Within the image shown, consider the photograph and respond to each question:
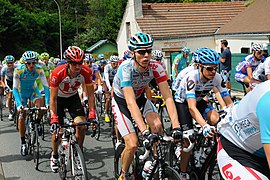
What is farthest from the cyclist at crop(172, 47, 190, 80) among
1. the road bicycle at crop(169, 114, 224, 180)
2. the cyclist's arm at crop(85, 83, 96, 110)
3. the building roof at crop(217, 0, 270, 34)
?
the building roof at crop(217, 0, 270, 34)

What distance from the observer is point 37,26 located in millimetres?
52156

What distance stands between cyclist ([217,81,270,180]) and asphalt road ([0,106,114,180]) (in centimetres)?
337

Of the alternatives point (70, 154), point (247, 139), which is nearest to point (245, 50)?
point (70, 154)

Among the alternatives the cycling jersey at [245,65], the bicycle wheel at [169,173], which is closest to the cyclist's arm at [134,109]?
the bicycle wheel at [169,173]

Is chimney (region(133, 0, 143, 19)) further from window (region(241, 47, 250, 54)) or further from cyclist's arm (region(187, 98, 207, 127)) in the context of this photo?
cyclist's arm (region(187, 98, 207, 127))

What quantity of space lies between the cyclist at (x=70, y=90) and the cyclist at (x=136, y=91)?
0.81 metres

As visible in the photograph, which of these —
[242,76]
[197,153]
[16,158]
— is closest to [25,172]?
[16,158]

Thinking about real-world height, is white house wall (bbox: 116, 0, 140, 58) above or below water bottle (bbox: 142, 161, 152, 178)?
above

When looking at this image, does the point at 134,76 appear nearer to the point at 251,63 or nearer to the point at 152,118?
the point at 152,118

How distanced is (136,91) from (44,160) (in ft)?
10.3

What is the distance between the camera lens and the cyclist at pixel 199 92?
14.4 ft

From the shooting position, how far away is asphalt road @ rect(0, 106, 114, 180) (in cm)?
601

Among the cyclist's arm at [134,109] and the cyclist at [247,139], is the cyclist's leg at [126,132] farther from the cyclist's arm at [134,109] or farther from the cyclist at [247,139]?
the cyclist at [247,139]

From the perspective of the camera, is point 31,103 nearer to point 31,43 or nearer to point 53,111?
point 53,111
